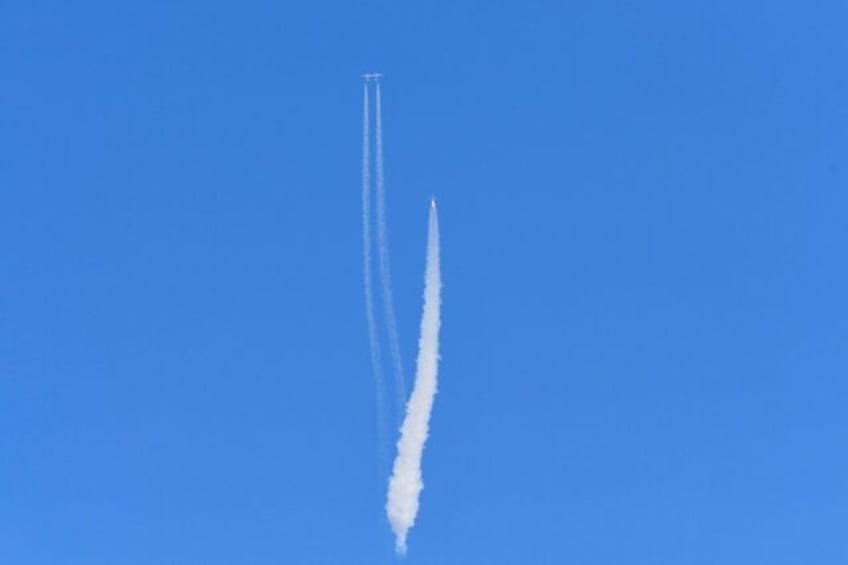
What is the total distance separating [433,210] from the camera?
11.6m

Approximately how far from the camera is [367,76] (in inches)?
456

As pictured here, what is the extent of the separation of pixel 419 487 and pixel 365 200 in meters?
3.98

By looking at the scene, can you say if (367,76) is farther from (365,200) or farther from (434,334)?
(434,334)

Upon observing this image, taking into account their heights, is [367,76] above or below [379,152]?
above

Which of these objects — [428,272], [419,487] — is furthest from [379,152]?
[419,487]

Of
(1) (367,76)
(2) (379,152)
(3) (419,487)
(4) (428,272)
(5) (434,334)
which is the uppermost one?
(1) (367,76)

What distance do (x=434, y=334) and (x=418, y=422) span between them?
1.22m

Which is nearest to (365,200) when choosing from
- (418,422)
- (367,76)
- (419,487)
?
(367,76)

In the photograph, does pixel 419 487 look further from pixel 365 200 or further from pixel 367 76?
pixel 367 76

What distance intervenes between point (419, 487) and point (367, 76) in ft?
18.3

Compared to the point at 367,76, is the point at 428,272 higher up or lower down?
lower down

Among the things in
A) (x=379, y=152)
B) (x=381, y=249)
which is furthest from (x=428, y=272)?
(x=379, y=152)

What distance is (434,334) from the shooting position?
1173 centimetres

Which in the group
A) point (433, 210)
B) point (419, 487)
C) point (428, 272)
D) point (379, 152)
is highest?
point (379, 152)
